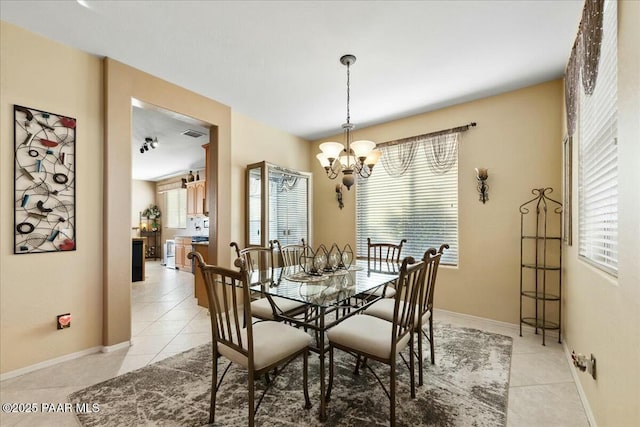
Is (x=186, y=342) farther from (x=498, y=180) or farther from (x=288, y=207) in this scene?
(x=498, y=180)

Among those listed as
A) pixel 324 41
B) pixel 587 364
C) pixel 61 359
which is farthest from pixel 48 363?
pixel 587 364

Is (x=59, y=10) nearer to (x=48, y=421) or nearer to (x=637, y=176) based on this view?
(x=48, y=421)

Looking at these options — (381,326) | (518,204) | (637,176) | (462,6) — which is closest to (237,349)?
(381,326)

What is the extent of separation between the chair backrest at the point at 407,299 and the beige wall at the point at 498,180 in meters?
1.99

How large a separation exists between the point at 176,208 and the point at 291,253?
6.78 metres

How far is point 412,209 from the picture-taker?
4.00 m

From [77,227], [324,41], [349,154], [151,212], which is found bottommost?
[77,227]

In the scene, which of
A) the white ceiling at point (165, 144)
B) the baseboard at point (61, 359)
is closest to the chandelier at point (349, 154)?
the white ceiling at point (165, 144)

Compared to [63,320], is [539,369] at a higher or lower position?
lower

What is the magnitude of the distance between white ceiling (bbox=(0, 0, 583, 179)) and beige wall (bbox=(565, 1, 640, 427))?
3.49 feet

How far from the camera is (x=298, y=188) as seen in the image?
471 cm

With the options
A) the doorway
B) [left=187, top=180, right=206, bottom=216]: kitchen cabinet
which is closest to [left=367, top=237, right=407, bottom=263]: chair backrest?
the doorway

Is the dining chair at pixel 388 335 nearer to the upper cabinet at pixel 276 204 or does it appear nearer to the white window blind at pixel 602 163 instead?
the white window blind at pixel 602 163

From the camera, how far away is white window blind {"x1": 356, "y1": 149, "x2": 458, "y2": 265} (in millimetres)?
3686
